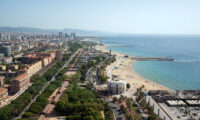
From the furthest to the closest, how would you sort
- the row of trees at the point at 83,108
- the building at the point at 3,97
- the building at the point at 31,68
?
1. the building at the point at 31,68
2. the building at the point at 3,97
3. the row of trees at the point at 83,108

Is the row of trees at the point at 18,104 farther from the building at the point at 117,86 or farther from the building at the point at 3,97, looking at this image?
the building at the point at 117,86

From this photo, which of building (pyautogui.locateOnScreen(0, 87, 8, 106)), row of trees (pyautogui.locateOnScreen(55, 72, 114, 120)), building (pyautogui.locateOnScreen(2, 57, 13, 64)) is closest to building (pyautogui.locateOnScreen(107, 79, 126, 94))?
row of trees (pyautogui.locateOnScreen(55, 72, 114, 120))

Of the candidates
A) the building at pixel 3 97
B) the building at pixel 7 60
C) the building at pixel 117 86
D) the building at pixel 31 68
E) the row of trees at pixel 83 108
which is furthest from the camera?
the building at pixel 7 60

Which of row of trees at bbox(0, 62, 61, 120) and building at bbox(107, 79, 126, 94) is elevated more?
building at bbox(107, 79, 126, 94)

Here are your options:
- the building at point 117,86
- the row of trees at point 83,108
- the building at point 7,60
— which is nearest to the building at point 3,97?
the row of trees at point 83,108

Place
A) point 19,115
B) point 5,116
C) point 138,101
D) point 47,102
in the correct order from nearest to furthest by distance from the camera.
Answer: point 5,116, point 19,115, point 47,102, point 138,101

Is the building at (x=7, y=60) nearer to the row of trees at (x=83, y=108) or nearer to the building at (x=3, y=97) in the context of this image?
the building at (x=3, y=97)

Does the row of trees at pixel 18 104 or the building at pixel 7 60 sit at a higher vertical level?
the building at pixel 7 60

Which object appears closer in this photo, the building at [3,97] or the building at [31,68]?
the building at [3,97]

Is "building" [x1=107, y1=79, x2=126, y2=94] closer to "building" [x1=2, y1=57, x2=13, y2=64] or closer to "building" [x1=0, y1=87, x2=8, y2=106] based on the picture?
"building" [x1=0, y1=87, x2=8, y2=106]

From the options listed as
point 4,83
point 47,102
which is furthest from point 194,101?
point 4,83

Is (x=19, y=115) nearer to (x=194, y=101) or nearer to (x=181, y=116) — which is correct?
(x=181, y=116)
